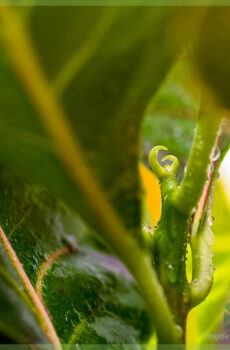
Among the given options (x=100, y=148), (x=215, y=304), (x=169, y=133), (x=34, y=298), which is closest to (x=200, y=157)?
(x=100, y=148)

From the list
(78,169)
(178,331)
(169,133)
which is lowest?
(178,331)

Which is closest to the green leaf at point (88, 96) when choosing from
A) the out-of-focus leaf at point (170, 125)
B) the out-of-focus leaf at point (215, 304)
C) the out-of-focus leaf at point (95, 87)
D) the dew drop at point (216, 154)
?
the out-of-focus leaf at point (95, 87)

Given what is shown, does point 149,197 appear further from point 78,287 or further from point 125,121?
point 125,121

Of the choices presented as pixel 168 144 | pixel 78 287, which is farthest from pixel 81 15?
pixel 168 144

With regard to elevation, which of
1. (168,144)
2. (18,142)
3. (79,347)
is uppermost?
(168,144)

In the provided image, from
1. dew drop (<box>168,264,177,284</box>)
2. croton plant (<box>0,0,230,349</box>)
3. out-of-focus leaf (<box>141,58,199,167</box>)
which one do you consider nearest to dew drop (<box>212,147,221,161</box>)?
croton plant (<box>0,0,230,349</box>)

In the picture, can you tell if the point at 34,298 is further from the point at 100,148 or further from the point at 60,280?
the point at 100,148
